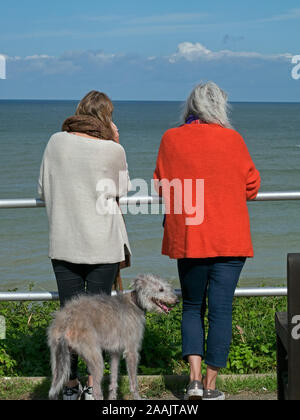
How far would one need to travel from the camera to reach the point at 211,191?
13.3 feet

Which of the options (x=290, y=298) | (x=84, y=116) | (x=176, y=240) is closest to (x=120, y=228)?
(x=176, y=240)

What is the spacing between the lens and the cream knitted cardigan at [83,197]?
4.06 metres

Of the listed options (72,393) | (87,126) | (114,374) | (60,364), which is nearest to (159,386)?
(114,374)

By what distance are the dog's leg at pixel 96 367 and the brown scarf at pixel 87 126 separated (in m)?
1.22

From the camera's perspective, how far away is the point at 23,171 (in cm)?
2753

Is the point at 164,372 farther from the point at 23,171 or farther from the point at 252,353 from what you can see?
the point at 23,171

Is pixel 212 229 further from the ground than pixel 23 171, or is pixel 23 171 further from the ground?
pixel 23 171

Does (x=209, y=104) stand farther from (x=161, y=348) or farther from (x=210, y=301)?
(x=161, y=348)

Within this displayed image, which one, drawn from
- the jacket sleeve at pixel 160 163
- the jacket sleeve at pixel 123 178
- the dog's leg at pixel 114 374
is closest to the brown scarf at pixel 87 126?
the jacket sleeve at pixel 123 178

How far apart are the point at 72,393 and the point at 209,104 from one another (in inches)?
74.7

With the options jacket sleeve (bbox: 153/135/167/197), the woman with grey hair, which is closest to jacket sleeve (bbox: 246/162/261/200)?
the woman with grey hair

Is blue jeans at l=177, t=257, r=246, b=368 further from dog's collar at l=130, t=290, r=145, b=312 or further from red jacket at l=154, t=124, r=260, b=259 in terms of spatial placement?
dog's collar at l=130, t=290, r=145, b=312

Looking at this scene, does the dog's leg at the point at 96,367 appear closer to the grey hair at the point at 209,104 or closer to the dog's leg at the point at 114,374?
the dog's leg at the point at 114,374

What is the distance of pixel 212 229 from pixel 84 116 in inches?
38.6
